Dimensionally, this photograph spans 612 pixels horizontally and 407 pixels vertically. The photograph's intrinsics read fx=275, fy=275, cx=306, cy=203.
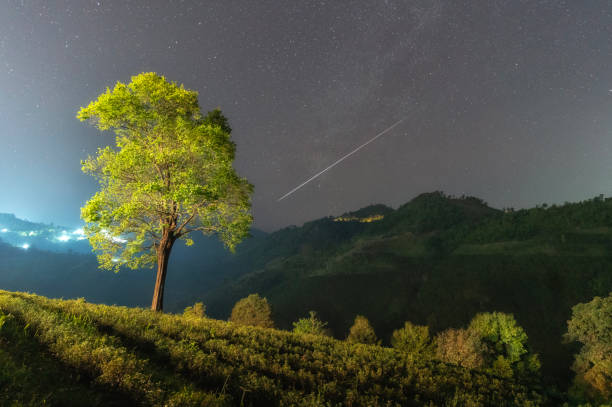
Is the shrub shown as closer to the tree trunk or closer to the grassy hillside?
the grassy hillside

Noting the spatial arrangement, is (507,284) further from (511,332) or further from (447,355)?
(447,355)

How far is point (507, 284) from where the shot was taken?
452 ft

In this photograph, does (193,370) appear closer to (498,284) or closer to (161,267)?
(161,267)

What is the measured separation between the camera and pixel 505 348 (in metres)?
64.1

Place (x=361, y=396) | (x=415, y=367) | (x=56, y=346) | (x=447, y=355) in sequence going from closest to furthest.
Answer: (x=56, y=346) < (x=361, y=396) < (x=415, y=367) < (x=447, y=355)

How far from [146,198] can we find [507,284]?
168744mm

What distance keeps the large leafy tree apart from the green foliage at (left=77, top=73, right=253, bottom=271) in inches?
2.0

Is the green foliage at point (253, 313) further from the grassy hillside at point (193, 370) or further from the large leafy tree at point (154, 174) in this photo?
the grassy hillside at point (193, 370)

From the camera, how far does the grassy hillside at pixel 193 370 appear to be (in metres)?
5.43

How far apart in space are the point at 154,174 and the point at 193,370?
46.9 ft

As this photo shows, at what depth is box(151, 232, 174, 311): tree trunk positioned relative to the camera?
17516mm

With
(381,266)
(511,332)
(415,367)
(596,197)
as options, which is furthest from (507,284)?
(415,367)

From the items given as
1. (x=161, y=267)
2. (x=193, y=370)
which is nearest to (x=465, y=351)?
(x=161, y=267)


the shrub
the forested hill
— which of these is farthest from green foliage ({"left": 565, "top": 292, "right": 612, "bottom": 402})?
the forested hill
